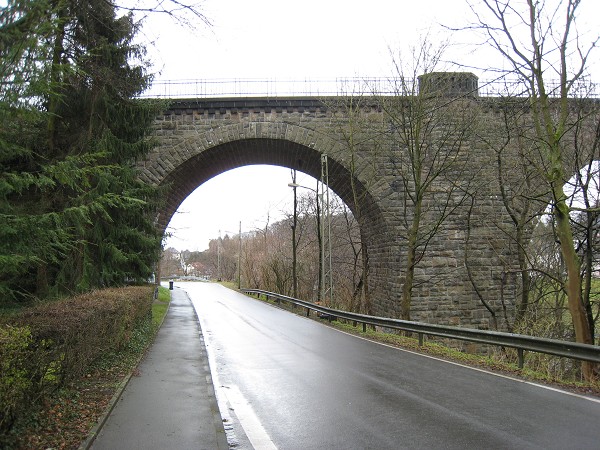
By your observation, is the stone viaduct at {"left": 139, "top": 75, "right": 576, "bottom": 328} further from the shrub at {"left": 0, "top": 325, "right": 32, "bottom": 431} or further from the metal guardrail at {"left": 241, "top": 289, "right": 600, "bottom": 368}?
the shrub at {"left": 0, "top": 325, "right": 32, "bottom": 431}

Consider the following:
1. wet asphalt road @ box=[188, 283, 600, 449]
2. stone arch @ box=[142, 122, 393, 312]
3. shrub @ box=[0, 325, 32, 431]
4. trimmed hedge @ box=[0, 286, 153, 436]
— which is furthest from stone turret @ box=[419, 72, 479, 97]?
shrub @ box=[0, 325, 32, 431]

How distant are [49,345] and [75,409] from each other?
958 millimetres

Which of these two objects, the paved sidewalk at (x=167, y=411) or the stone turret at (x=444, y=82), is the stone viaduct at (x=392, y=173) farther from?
the paved sidewalk at (x=167, y=411)

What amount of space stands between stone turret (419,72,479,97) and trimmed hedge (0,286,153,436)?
38.6 ft

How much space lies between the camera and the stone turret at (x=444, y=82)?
51.2ft

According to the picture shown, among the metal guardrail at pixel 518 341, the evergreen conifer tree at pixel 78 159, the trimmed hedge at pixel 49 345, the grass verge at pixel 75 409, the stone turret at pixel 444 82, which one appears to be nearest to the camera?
the trimmed hedge at pixel 49 345

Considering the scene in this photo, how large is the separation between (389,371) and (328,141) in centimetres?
1225

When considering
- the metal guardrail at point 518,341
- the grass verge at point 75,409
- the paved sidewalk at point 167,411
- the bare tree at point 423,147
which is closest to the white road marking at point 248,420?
the paved sidewalk at point 167,411

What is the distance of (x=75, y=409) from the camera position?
561cm

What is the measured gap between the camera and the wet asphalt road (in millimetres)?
4766

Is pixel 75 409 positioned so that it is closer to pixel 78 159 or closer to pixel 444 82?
pixel 78 159

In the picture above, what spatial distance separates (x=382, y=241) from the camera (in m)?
19.7

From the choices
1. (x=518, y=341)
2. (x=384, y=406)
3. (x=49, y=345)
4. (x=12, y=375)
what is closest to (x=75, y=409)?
(x=49, y=345)

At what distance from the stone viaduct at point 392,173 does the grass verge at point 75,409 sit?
1060cm
